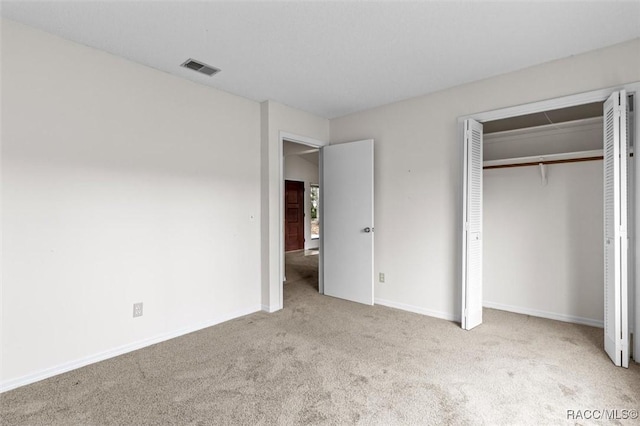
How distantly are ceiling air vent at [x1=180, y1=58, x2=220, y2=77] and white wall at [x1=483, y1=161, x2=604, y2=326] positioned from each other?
3.26 meters

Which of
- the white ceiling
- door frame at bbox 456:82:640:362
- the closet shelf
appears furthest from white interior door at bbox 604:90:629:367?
the closet shelf

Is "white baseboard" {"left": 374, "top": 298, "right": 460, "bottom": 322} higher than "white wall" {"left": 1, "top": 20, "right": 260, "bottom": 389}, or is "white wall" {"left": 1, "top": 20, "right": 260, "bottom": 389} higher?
"white wall" {"left": 1, "top": 20, "right": 260, "bottom": 389}

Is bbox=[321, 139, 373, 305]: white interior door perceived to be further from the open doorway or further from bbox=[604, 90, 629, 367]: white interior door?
the open doorway

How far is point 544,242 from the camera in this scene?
365 cm

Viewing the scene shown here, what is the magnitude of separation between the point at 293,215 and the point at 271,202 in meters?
5.26

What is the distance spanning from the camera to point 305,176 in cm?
948

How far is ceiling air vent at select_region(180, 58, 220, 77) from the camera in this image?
9.49 ft

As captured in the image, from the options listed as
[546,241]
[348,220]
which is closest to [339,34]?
[348,220]

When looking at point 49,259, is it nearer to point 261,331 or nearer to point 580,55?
point 261,331

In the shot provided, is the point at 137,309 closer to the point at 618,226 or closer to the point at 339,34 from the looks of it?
the point at 339,34

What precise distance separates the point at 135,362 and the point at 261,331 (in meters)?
1.08

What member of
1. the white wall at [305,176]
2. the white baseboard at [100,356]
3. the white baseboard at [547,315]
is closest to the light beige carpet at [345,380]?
the white baseboard at [100,356]

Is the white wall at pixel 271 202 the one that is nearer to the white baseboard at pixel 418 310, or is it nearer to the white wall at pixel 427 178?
the white wall at pixel 427 178

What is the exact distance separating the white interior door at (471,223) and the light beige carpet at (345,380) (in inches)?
9.3
